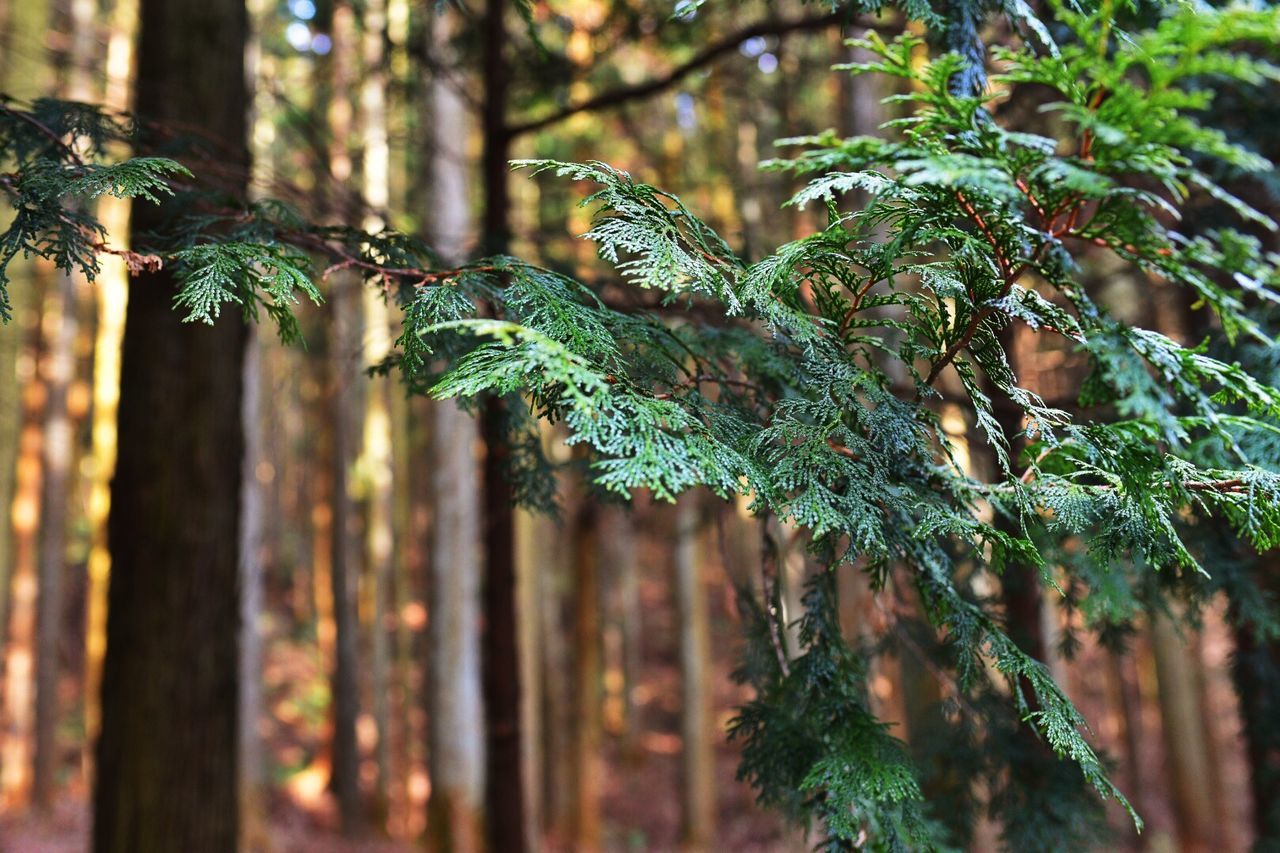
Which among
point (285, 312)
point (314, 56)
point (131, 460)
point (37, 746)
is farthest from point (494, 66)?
point (37, 746)

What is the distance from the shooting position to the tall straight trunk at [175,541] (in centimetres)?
344

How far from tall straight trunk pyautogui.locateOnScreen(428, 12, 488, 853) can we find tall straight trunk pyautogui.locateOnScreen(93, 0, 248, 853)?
3.96 m

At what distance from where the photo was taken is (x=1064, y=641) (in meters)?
3.37

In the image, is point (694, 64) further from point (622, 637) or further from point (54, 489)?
point (622, 637)

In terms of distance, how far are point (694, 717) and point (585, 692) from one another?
5.04 ft

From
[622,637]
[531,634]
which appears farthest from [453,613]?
[622,637]

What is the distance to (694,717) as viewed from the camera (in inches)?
422

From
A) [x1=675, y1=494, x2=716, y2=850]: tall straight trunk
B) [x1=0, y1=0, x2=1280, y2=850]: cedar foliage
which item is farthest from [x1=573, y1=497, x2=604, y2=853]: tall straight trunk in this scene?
[x1=0, y1=0, x2=1280, y2=850]: cedar foliage

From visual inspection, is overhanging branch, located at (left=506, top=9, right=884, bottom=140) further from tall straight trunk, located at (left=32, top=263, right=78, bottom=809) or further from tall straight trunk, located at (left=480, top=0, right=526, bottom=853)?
tall straight trunk, located at (left=32, top=263, right=78, bottom=809)

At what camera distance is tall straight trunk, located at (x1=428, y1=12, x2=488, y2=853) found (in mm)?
7945

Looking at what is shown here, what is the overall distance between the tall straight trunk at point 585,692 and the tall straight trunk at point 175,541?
6.45 m

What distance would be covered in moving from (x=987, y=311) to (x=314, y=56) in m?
8.22

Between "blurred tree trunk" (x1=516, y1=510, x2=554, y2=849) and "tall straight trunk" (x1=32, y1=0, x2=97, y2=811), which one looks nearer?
"blurred tree trunk" (x1=516, y1=510, x2=554, y2=849)

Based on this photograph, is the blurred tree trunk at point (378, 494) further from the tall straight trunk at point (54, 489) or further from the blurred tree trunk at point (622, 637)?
the blurred tree trunk at point (622, 637)
